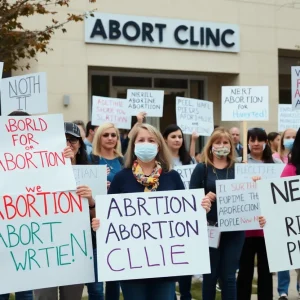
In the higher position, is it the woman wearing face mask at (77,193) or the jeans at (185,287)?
the woman wearing face mask at (77,193)

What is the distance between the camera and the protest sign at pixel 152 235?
428 centimetres

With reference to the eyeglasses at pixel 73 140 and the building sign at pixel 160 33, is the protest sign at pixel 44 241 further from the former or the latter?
the building sign at pixel 160 33

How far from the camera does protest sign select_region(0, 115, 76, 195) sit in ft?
14.2

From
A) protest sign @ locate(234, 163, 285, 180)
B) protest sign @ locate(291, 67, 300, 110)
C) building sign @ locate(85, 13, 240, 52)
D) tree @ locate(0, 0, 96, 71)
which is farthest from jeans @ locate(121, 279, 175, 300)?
building sign @ locate(85, 13, 240, 52)

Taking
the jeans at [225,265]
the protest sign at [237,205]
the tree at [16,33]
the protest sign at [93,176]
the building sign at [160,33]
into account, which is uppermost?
the building sign at [160,33]

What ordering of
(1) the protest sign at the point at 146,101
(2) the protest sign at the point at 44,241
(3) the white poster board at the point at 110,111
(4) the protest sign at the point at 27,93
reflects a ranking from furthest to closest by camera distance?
1. (1) the protest sign at the point at 146,101
2. (3) the white poster board at the point at 110,111
3. (4) the protest sign at the point at 27,93
4. (2) the protest sign at the point at 44,241

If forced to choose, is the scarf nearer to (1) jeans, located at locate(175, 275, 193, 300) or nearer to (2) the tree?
(1) jeans, located at locate(175, 275, 193, 300)

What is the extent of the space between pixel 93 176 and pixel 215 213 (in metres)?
1.25

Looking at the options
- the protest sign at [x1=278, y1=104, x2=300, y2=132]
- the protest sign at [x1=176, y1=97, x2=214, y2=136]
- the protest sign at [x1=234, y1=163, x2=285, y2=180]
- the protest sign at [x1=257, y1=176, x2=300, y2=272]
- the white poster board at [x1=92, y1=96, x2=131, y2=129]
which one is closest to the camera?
the protest sign at [x1=257, y1=176, x2=300, y2=272]

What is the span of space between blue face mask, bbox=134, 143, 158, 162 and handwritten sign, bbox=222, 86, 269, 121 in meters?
4.38

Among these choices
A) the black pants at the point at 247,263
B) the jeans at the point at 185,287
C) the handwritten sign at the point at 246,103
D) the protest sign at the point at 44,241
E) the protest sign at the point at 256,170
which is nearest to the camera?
the protest sign at the point at 44,241

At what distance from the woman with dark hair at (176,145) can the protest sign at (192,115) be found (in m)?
1.98

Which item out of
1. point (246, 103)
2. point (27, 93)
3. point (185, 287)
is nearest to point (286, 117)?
point (246, 103)

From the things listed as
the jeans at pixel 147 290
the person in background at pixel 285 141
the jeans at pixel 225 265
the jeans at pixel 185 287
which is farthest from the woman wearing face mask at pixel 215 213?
the person in background at pixel 285 141
